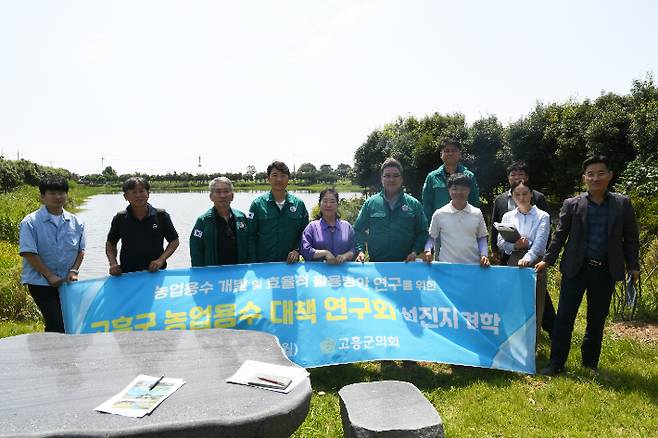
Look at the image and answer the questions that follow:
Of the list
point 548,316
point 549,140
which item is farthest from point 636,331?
point 549,140

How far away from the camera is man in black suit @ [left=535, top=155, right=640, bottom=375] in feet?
13.6

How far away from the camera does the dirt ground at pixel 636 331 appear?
564 centimetres

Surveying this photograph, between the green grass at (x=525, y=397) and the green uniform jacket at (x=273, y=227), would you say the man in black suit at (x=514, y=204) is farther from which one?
the green uniform jacket at (x=273, y=227)

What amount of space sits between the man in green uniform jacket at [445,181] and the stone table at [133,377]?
9.50ft

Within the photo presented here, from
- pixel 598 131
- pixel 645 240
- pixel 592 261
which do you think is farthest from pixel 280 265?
pixel 598 131

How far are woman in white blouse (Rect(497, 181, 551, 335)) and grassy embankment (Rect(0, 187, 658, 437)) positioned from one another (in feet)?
2.72

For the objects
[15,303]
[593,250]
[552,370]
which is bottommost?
[552,370]

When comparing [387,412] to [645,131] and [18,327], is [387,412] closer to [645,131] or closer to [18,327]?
[18,327]

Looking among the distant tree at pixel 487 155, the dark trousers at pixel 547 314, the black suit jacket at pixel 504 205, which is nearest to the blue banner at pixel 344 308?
the dark trousers at pixel 547 314

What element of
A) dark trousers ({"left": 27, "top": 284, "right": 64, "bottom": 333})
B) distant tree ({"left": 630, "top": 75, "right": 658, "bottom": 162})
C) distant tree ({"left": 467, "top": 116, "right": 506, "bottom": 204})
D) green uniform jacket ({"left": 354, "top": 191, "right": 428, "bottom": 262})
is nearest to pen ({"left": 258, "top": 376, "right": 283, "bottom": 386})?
green uniform jacket ({"left": 354, "top": 191, "right": 428, "bottom": 262})

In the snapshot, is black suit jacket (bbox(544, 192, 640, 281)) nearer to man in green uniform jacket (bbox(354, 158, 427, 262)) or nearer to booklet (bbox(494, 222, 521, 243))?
booklet (bbox(494, 222, 521, 243))

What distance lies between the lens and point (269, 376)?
9.03 ft

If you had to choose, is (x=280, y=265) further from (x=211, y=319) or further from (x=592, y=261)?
(x=592, y=261)

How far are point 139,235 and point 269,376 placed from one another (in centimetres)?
248
